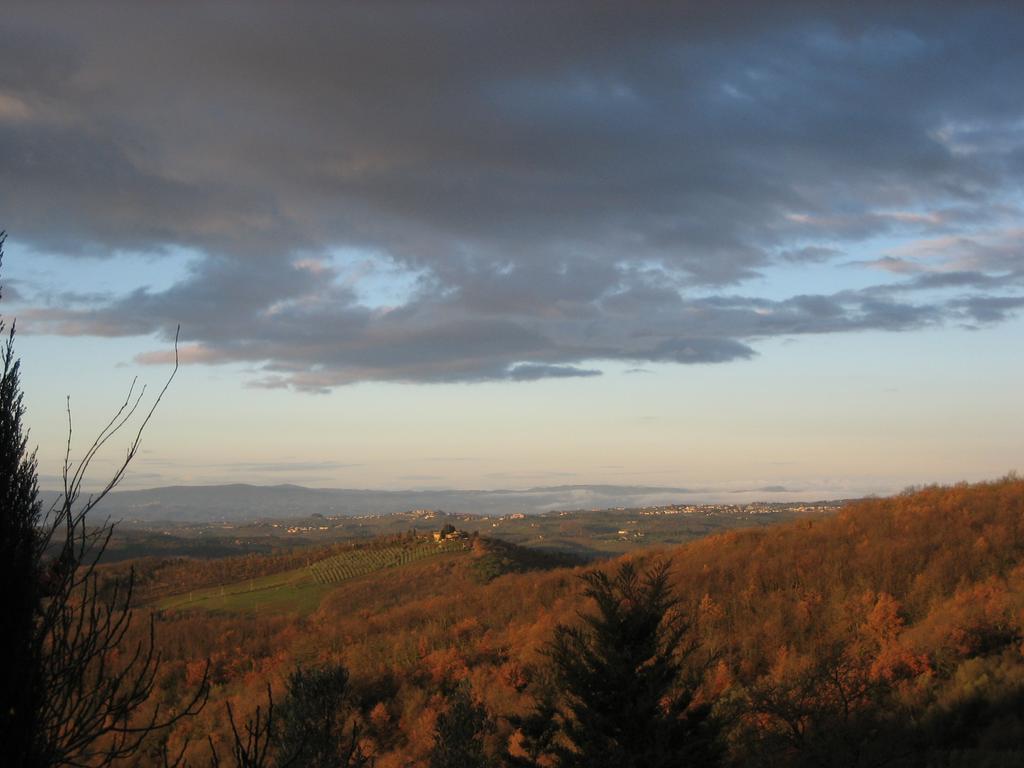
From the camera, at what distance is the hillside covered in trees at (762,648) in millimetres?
17891

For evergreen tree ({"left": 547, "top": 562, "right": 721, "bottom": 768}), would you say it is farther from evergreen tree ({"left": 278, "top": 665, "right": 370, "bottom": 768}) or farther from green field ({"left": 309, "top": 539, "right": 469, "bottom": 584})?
green field ({"left": 309, "top": 539, "right": 469, "bottom": 584})

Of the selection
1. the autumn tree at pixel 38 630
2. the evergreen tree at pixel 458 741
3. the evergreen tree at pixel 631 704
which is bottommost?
the evergreen tree at pixel 458 741

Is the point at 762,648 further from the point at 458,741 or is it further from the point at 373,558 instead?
the point at 373,558

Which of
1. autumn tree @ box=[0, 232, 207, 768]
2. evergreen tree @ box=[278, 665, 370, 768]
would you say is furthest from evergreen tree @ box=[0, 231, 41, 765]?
evergreen tree @ box=[278, 665, 370, 768]

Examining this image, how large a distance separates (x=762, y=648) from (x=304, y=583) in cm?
3879

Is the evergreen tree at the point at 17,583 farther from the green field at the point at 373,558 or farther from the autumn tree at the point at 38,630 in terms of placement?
the green field at the point at 373,558

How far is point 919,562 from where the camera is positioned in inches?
1115

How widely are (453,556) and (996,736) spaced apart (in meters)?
40.1

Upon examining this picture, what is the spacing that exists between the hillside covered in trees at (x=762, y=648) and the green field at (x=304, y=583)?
5353 mm

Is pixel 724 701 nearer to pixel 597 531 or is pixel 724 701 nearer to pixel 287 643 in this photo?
pixel 287 643

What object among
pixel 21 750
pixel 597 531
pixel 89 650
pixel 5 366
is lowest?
pixel 597 531

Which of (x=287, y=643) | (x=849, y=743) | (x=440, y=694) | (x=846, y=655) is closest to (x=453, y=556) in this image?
(x=287, y=643)

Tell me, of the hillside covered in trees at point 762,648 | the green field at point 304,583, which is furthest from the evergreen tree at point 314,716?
the green field at point 304,583

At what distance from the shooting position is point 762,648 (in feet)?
80.0
